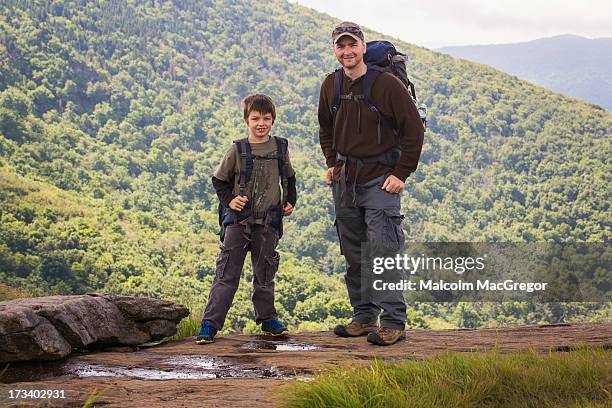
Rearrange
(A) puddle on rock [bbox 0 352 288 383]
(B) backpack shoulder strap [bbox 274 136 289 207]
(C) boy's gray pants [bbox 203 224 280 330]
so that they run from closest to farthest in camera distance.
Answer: (A) puddle on rock [bbox 0 352 288 383] < (C) boy's gray pants [bbox 203 224 280 330] < (B) backpack shoulder strap [bbox 274 136 289 207]

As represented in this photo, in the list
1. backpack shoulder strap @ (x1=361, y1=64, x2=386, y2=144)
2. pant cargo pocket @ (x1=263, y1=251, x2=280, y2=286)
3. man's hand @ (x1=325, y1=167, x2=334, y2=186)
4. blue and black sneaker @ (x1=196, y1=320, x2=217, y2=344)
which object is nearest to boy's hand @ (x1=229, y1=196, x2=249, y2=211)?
pant cargo pocket @ (x1=263, y1=251, x2=280, y2=286)

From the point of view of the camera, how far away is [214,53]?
13938cm

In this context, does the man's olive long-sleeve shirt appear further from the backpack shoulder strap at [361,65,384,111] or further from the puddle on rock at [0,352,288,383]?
the puddle on rock at [0,352,288,383]

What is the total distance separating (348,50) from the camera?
5.00 meters

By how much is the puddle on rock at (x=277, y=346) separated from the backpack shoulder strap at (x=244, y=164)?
40.6 inches

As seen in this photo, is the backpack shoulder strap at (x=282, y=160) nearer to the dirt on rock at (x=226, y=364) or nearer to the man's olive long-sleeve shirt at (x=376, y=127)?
the man's olive long-sleeve shirt at (x=376, y=127)

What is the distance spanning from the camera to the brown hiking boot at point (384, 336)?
15.9ft

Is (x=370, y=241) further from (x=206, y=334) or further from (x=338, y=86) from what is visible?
(x=206, y=334)

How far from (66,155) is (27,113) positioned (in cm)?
970

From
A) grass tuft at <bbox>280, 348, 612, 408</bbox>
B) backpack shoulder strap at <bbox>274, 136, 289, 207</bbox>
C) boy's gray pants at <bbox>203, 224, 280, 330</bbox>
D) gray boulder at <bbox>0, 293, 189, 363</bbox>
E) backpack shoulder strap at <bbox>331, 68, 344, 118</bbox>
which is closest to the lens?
grass tuft at <bbox>280, 348, 612, 408</bbox>

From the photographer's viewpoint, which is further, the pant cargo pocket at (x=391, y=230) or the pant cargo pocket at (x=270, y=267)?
the pant cargo pocket at (x=270, y=267)

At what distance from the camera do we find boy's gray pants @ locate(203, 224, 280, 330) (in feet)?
17.5

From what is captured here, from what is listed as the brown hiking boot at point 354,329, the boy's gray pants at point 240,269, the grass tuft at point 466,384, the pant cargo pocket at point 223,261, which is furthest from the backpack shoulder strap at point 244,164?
the grass tuft at point 466,384

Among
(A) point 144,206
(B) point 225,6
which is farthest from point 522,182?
(B) point 225,6
